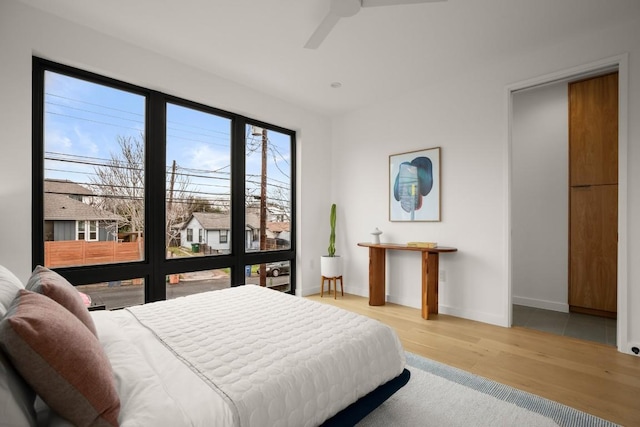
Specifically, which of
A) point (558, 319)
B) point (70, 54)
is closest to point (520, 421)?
point (558, 319)

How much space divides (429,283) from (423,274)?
13cm

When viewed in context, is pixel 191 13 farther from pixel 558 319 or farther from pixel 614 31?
pixel 558 319

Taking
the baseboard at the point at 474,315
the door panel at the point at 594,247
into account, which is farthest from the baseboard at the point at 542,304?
the baseboard at the point at 474,315

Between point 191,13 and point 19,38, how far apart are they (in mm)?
1310

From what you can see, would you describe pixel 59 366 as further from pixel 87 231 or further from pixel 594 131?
pixel 594 131

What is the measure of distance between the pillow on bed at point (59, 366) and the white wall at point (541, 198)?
417cm

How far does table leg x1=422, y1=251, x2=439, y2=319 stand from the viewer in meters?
3.41

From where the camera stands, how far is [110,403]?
2.89 ft

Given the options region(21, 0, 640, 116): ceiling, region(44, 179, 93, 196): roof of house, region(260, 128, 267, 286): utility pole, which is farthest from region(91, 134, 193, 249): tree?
region(260, 128, 267, 286): utility pole

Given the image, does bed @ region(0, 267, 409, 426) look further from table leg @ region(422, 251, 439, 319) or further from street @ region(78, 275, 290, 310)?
table leg @ region(422, 251, 439, 319)

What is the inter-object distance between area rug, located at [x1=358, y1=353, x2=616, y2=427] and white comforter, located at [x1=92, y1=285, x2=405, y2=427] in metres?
0.31

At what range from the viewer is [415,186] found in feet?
12.8

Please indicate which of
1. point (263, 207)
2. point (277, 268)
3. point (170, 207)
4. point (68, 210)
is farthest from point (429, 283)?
point (68, 210)

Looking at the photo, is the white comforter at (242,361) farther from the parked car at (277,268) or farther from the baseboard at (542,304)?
the baseboard at (542,304)
